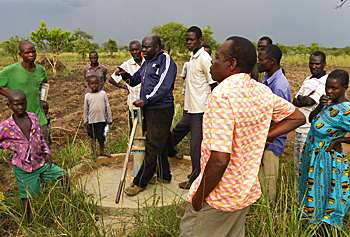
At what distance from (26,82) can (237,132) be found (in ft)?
9.69

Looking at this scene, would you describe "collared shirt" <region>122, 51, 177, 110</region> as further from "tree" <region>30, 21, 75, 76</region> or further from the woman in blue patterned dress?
"tree" <region>30, 21, 75, 76</region>

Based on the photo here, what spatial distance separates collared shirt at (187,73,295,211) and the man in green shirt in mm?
2692

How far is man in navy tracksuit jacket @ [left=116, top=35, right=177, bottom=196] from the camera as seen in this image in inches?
122

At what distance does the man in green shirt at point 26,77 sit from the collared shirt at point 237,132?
8.83ft

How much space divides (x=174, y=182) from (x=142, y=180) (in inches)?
22.0

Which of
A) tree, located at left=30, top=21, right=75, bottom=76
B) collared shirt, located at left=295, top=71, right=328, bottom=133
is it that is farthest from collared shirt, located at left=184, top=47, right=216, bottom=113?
tree, located at left=30, top=21, right=75, bottom=76

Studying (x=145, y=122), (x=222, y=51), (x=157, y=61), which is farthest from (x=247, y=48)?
(x=145, y=122)

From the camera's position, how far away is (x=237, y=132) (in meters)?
1.36

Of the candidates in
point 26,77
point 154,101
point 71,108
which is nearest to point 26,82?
point 26,77

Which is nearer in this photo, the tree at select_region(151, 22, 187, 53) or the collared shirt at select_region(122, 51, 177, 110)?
the collared shirt at select_region(122, 51, 177, 110)

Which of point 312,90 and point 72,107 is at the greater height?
point 312,90

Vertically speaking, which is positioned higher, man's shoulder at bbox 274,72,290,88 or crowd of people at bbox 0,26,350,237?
man's shoulder at bbox 274,72,290,88

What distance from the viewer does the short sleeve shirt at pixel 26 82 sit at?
3273 mm

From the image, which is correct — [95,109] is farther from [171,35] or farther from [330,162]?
[171,35]
